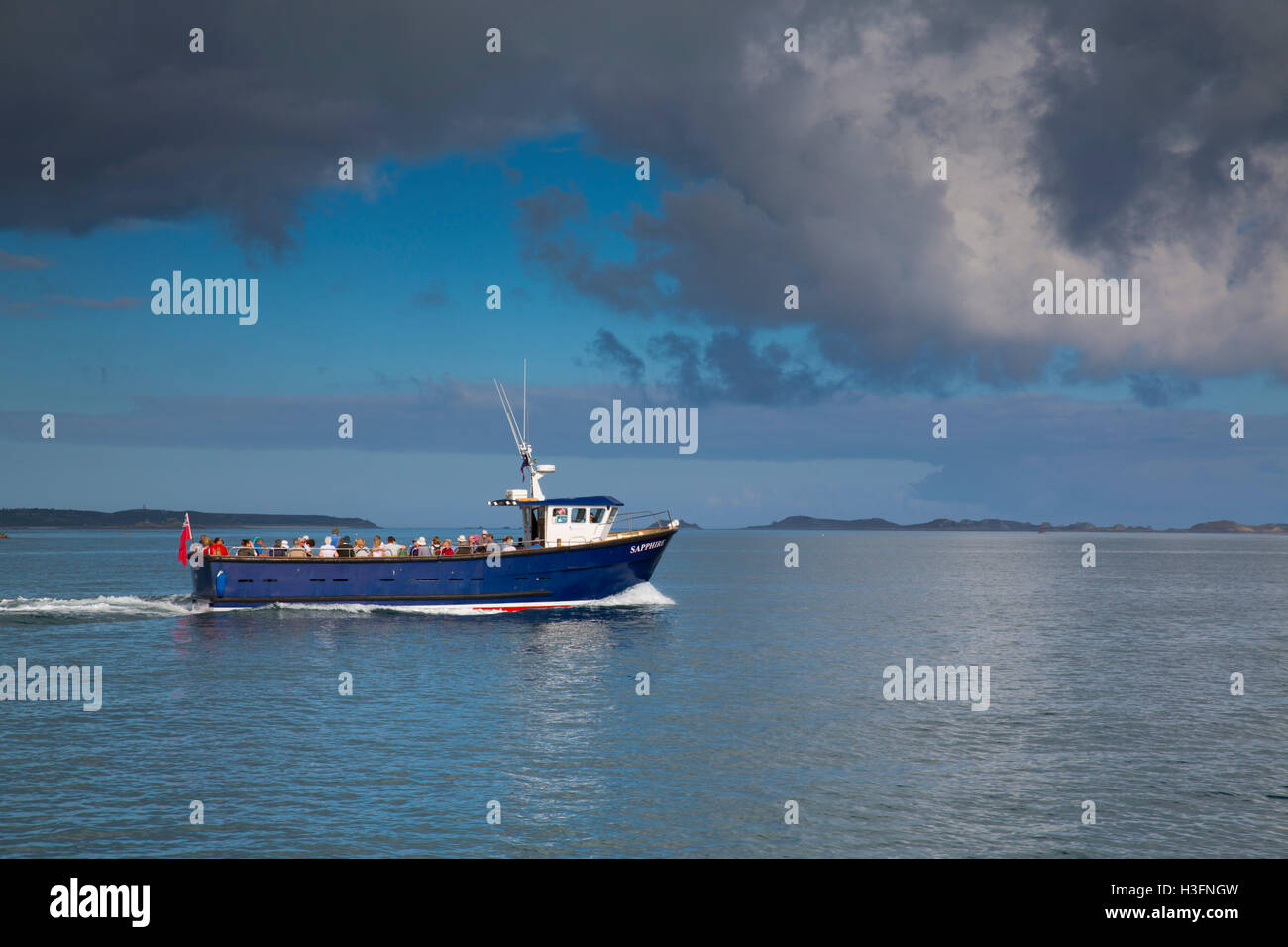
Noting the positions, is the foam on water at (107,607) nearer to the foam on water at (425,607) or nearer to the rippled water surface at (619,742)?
the rippled water surface at (619,742)

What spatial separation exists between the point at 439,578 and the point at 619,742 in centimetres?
2992

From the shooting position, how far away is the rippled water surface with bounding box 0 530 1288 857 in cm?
1936

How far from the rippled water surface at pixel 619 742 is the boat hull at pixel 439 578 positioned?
4.49 feet

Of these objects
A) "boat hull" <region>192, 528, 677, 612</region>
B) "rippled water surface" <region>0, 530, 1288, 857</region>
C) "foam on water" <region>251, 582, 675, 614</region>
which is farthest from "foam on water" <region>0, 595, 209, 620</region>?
"foam on water" <region>251, 582, 675, 614</region>

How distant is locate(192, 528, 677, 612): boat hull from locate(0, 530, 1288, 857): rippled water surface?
4.49 feet

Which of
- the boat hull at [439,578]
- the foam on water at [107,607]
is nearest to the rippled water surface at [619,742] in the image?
the boat hull at [439,578]

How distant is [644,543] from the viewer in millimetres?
55969

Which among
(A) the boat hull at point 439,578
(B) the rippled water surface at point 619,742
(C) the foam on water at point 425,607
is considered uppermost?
(A) the boat hull at point 439,578

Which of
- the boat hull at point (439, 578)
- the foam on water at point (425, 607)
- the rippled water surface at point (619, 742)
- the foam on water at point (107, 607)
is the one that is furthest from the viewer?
the foam on water at point (107, 607)

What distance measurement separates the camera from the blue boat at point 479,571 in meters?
53.9

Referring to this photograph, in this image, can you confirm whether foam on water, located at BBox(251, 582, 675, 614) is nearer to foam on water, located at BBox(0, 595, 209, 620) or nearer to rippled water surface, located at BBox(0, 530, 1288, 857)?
rippled water surface, located at BBox(0, 530, 1288, 857)
